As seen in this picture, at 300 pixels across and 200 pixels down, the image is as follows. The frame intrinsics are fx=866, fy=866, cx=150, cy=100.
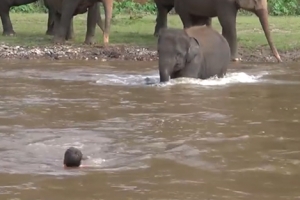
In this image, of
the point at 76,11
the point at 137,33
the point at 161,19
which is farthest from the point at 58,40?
the point at 137,33

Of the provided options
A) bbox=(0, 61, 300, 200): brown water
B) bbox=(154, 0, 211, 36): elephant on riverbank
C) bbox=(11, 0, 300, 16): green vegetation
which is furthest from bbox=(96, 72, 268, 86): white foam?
bbox=(11, 0, 300, 16): green vegetation

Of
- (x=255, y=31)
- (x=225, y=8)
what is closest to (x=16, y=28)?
(x=255, y=31)

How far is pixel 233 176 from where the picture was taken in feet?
19.2

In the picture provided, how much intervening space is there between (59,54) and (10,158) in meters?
9.04

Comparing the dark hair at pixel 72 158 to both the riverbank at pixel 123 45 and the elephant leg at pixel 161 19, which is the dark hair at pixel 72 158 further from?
the elephant leg at pixel 161 19

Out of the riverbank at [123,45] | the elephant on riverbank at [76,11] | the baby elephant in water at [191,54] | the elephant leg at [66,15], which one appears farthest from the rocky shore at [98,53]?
the baby elephant in water at [191,54]

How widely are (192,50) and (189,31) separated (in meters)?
0.91

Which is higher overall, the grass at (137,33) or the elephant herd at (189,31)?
the elephant herd at (189,31)

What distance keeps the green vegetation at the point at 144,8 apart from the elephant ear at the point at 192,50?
1808cm

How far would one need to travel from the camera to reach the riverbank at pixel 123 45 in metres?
15.3

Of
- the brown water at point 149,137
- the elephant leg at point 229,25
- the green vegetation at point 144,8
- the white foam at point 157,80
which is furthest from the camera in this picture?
the green vegetation at point 144,8

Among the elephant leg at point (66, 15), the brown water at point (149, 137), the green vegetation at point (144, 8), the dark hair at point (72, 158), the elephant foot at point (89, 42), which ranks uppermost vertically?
the elephant leg at point (66, 15)

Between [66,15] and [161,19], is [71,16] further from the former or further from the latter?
[161,19]

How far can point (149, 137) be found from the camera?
7.25m
